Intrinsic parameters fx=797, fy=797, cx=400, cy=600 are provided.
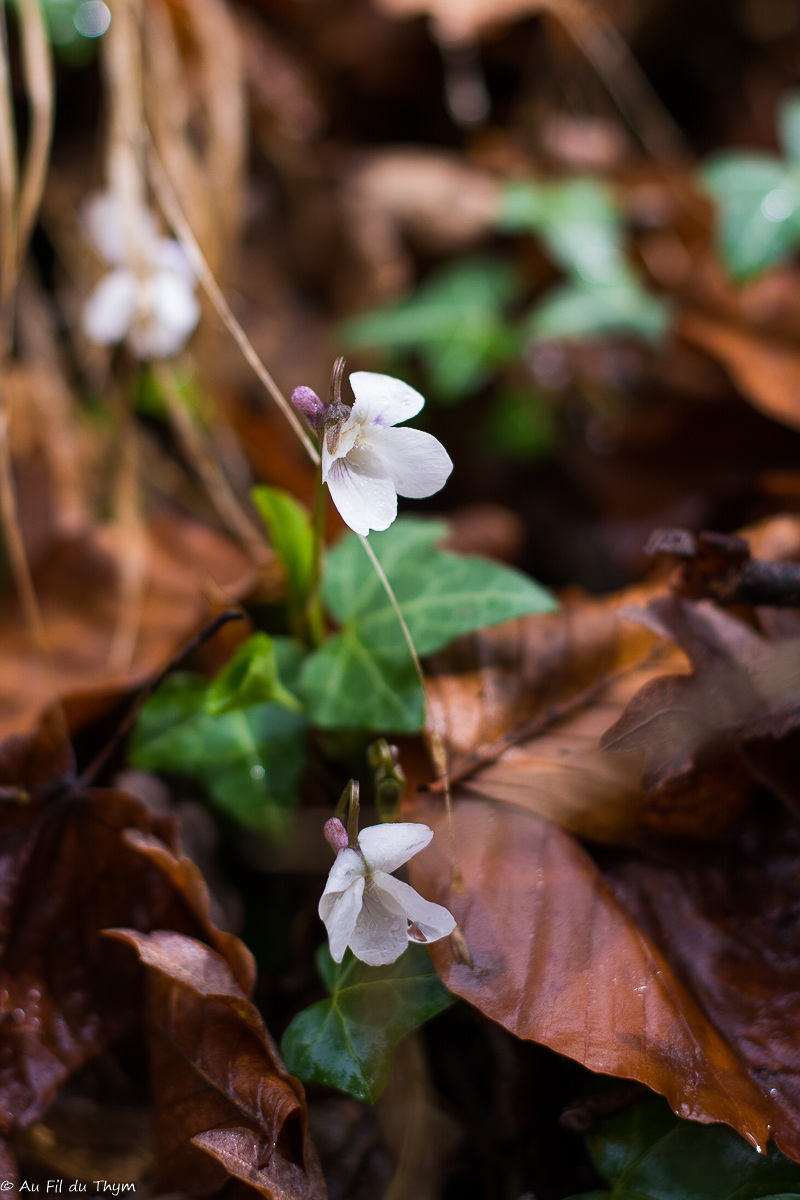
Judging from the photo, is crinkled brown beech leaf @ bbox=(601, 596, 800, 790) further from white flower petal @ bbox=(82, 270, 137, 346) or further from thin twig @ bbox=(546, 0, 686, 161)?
thin twig @ bbox=(546, 0, 686, 161)

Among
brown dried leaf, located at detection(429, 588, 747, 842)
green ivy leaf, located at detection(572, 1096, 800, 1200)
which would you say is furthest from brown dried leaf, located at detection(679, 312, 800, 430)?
green ivy leaf, located at detection(572, 1096, 800, 1200)

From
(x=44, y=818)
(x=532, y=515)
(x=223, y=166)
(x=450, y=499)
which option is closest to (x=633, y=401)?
(x=532, y=515)

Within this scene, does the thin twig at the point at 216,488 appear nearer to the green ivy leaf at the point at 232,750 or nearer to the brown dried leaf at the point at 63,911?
the green ivy leaf at the point at 232,750

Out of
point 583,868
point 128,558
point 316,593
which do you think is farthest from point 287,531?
point 128,558

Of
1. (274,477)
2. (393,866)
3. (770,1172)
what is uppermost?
(393,866)

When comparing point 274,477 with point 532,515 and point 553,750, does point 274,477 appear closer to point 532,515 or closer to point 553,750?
point 532,515

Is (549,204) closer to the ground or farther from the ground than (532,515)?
farther from the ground

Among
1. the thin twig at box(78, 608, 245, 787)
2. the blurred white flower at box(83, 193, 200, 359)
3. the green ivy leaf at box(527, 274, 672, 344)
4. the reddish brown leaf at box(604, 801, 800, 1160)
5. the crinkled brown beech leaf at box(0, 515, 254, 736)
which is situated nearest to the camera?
the reddish brown leaf at box(604, 801, 800, 1160)
